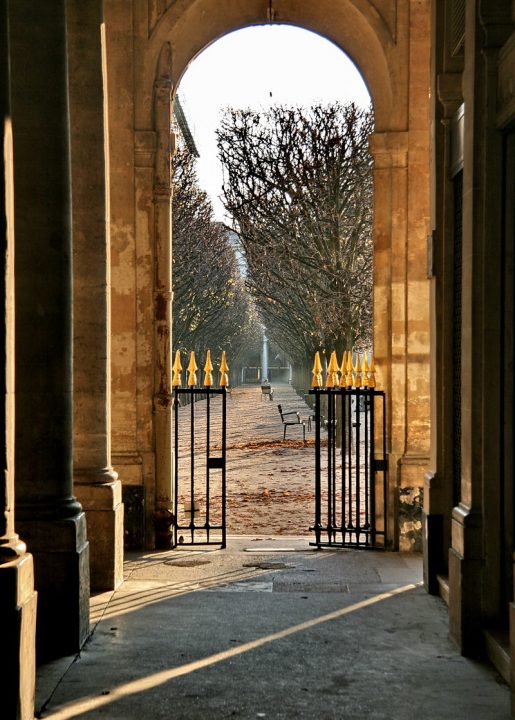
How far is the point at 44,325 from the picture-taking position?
655 centimetres

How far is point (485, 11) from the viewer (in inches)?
260

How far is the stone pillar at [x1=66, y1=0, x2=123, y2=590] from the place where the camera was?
850 centimetres

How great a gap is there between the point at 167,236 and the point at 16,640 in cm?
678

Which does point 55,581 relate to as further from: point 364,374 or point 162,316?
point 364,374

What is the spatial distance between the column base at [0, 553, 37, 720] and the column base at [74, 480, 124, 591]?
3313mm

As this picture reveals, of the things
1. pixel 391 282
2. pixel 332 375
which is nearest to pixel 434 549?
pixel 332 375

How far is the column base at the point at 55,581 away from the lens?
21.5 ft

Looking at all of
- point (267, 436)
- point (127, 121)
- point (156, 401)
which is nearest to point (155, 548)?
point (156, 401)

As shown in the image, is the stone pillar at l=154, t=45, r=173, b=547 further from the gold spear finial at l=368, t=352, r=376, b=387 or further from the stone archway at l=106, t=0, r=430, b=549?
the gold spear finial at l=368, t=352, r=376, b=387

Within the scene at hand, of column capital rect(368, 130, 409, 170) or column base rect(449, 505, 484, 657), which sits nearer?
column base rect(449, 505, 484, 657)

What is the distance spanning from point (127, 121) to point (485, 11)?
537cm

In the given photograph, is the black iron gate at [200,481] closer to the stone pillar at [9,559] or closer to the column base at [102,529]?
the column base at [102,529]

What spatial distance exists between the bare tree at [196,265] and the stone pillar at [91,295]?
23.7 m

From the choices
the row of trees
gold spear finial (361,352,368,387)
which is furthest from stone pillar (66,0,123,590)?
the row of trees
